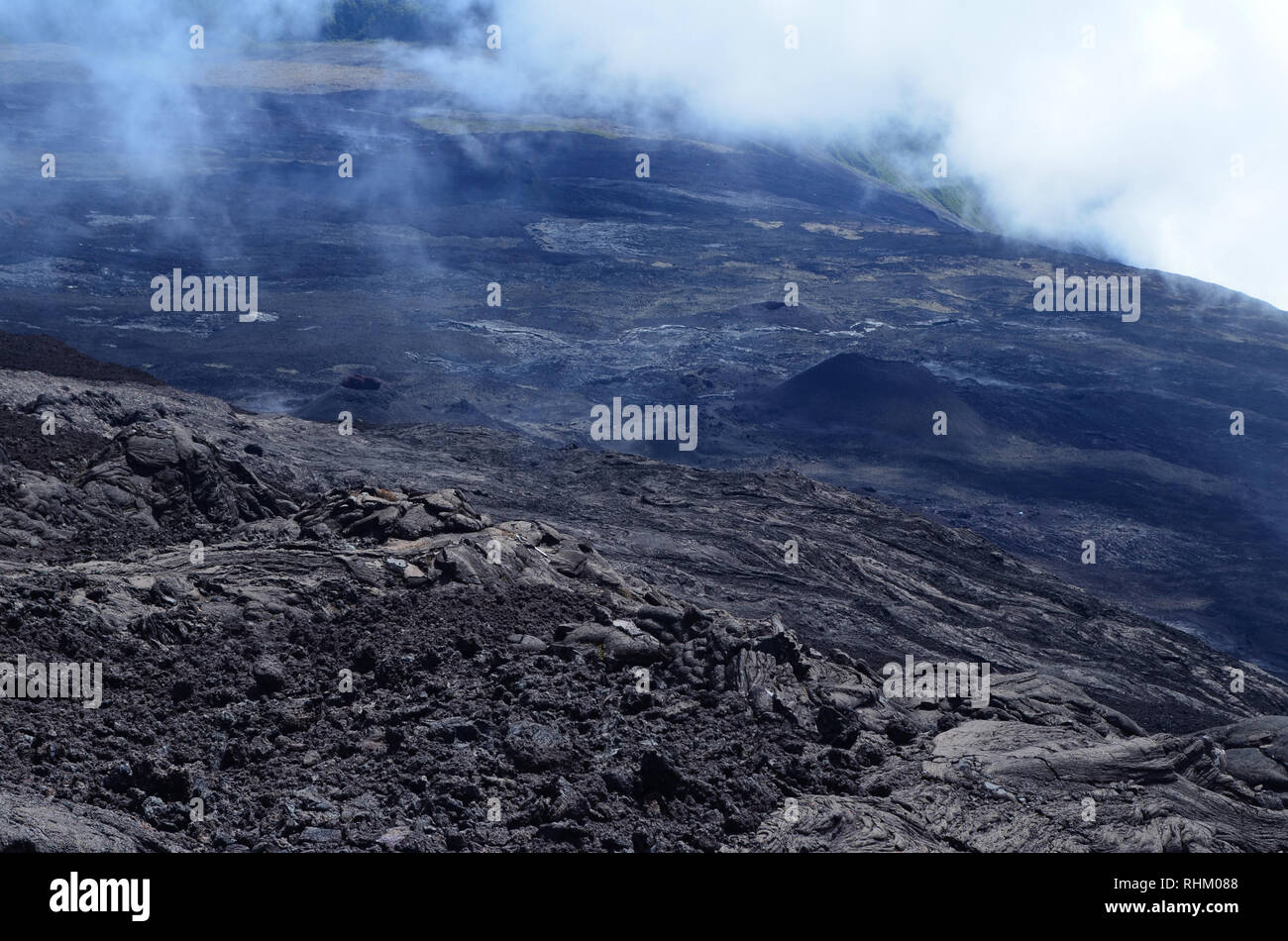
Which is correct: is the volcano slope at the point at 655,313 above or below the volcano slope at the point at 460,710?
above

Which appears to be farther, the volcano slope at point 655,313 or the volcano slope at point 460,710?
the volcano slope at point 655,313

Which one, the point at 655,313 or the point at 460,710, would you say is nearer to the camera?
the point at 460,710

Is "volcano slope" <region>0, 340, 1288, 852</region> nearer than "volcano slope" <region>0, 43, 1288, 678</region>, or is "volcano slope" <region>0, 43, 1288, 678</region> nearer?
"volcano slope" <region>0, 340, 1288, 852</region>

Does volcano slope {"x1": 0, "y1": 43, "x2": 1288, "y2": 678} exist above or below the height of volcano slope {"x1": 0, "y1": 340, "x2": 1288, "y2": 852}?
above

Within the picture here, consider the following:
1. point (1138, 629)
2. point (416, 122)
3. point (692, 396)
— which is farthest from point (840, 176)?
point (1138, 629)

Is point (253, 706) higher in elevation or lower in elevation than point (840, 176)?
lower

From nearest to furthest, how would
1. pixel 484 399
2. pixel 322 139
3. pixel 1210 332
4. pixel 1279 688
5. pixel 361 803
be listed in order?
pixel 361 803, pixel 1279 688, pixel 484 399, pixel 1210 332, pixel 322 139

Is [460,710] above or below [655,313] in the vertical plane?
below

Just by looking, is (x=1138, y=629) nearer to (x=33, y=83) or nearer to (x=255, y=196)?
(x=255, y=196)
